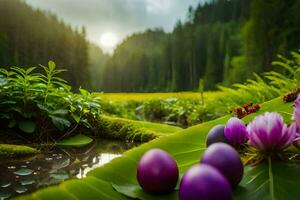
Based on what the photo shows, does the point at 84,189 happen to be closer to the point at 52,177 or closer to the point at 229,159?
the point at 229,159

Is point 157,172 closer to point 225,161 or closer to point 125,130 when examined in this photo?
point 225,161

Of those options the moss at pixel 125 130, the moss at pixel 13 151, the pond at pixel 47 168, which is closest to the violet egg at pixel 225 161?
→ the pond at pixel 47 168

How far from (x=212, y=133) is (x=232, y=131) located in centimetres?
7

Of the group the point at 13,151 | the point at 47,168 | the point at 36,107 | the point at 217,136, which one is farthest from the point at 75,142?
the point at 217,136

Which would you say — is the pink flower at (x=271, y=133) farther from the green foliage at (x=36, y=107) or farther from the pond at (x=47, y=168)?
the green foliage at (x=36, y=107)

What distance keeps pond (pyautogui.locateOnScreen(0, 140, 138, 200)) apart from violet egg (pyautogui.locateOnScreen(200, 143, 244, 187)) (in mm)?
604

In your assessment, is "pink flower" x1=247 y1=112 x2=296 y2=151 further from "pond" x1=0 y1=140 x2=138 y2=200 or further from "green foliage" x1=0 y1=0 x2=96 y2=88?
"green foliage" x1=0 y1=0 x2=96 y2=88

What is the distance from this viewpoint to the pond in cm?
123

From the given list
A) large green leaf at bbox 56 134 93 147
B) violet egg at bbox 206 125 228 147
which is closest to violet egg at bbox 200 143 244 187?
violet egg at bbox 206 125 228 147

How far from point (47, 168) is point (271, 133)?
3.01 feet

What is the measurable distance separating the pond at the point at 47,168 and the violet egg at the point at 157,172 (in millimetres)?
458

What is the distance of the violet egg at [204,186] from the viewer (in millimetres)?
699

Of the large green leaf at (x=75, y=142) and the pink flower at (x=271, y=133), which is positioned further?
the large green leaf at (x=75, y=142)

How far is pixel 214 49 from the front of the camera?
175 ft
